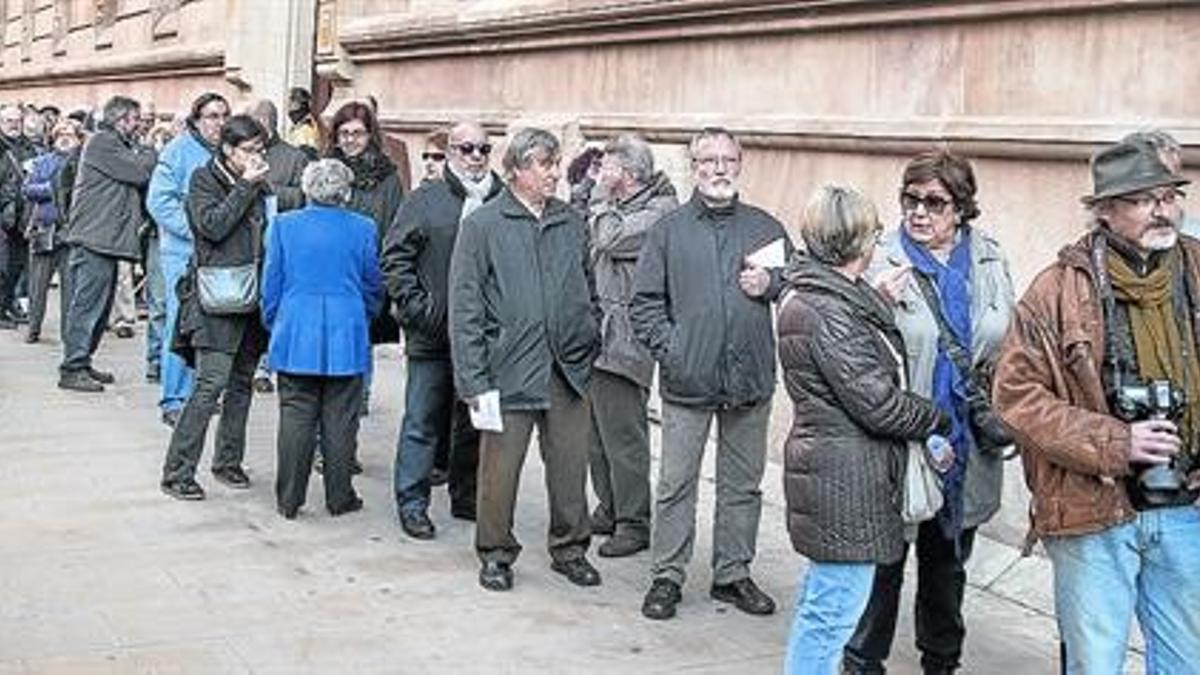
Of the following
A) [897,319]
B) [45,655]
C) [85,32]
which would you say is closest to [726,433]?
[897,319]

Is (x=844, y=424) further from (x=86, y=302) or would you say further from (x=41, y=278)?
(x=41, y=278)

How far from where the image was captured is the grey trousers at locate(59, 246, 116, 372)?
1037 centimetres

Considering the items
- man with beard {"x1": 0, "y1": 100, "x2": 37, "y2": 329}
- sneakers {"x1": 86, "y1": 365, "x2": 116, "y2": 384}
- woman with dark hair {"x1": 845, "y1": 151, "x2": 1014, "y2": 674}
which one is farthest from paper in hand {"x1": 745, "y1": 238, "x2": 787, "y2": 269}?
man with beard {"x1": 0, "y1": 100, "x2": 37, "y2": 329}

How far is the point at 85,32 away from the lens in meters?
27.2

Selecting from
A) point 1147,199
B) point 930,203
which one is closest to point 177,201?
point 930,203

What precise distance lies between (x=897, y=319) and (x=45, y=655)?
9.81 feet

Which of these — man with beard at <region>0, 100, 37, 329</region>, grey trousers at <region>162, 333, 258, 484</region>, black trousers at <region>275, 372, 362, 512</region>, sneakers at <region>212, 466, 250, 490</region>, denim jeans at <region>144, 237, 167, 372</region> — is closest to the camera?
black trousers at <region>275, 372, 362, 512</region>

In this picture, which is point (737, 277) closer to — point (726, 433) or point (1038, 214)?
point (726, 433)

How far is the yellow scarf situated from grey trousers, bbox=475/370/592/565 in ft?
9.12

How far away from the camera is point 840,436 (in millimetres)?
4453

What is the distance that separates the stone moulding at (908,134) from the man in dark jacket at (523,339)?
2.03m

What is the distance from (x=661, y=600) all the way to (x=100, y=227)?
19.7ft

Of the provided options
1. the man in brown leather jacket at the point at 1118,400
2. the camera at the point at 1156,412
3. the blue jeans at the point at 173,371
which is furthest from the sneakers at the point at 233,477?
the camera at the point at 1156,412

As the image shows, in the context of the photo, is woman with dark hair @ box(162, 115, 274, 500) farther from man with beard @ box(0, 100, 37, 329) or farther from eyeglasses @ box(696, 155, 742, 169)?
man with beard @ box(0, 100, 37, 329)
